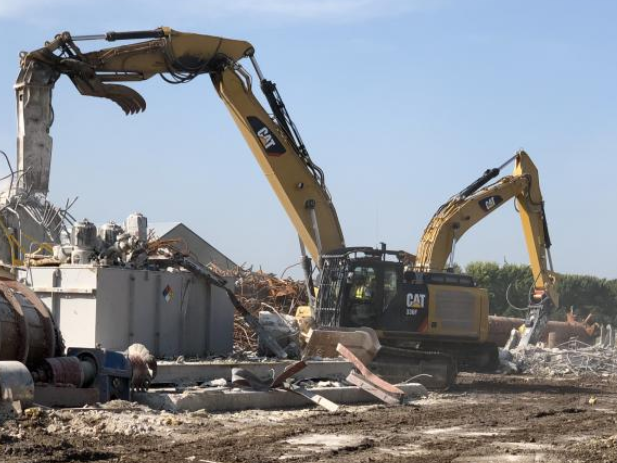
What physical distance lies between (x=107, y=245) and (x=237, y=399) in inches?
160

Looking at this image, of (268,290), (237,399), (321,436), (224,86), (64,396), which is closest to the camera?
(321,436)

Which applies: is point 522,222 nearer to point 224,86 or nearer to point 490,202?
point 490,202

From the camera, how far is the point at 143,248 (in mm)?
18406

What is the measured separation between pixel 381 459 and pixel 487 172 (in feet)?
63.3

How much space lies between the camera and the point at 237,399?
50.2ft

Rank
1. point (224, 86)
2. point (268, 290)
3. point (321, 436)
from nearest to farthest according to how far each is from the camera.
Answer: point (321, 436) < point (224, 86) < point (268, 290)

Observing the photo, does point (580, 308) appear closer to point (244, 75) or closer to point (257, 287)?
point (257, 287)

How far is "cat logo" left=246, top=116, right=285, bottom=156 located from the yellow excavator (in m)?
0.02

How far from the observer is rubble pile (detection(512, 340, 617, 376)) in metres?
28.8

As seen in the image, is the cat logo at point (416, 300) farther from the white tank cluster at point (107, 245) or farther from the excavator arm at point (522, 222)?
the white tank cluster at point (107, 245)

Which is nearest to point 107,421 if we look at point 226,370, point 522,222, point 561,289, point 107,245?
point 226,370

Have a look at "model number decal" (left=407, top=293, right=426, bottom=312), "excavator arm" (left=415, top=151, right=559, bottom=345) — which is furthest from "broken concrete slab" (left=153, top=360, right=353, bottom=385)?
"excavator arm" (left=415, top=151, right=559, bottom=345)

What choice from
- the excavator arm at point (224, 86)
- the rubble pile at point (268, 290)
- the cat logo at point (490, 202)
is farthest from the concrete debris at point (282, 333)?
the cat logo at point (490, 202)

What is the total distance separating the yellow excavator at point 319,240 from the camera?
21344 millimetres
